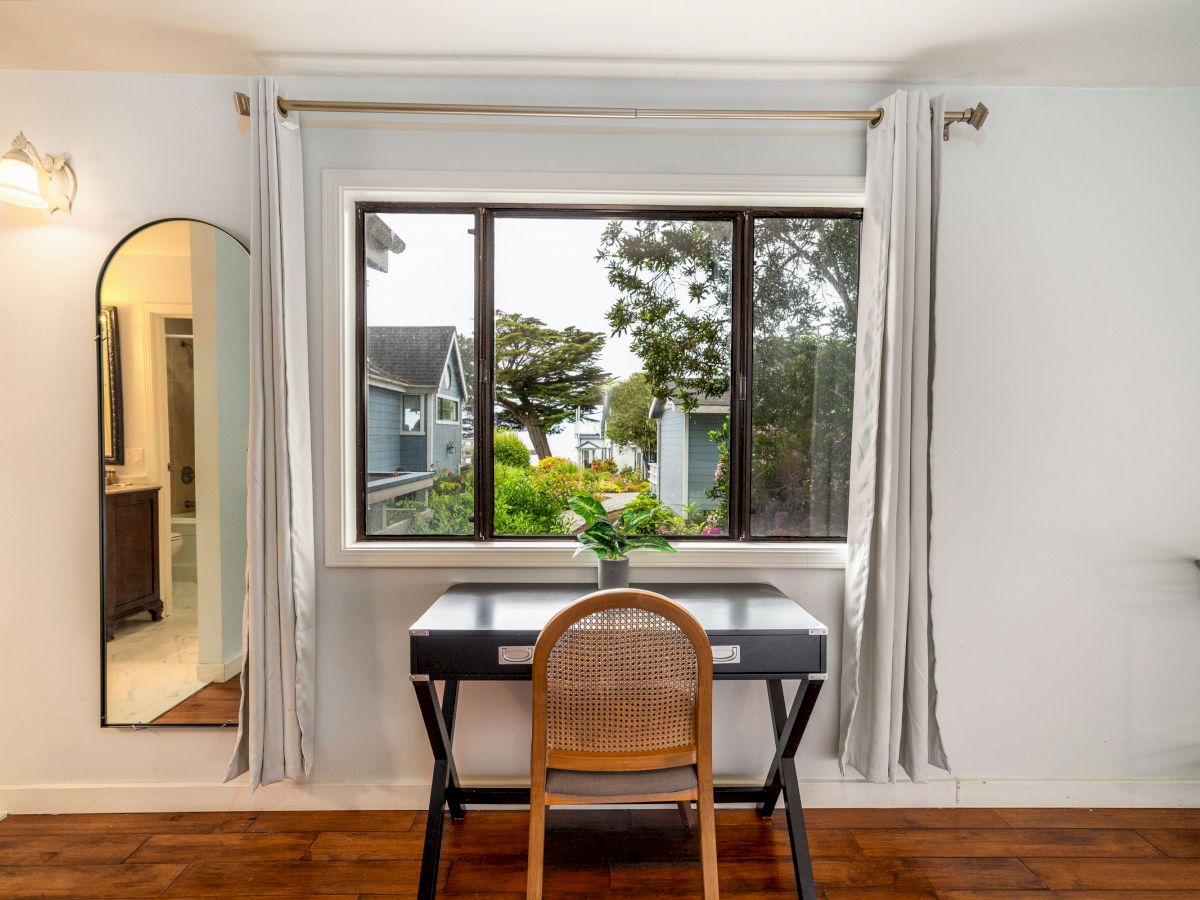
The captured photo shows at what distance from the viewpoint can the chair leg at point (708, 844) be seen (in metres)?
1.52

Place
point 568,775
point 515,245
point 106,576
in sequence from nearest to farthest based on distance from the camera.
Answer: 1. point 568,775
2. point 106,576
3. point 515,245

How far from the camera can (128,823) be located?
2.10 meters

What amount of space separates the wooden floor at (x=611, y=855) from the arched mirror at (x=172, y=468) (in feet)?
1.26

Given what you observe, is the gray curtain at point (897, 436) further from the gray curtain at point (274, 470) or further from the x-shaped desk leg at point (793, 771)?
the gray curtain at point (274, 470)

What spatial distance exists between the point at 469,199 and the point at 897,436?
66.3 inches

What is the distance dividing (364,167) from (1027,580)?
2733mm

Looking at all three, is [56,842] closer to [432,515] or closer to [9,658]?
[9,658]

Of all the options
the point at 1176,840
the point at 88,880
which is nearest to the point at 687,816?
the point at 1176,840

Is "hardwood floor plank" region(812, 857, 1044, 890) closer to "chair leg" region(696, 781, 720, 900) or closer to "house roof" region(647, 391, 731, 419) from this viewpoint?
"chair leg" region(696, 781, 720, 900)

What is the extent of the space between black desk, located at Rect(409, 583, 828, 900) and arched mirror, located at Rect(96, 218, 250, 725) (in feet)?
2.77

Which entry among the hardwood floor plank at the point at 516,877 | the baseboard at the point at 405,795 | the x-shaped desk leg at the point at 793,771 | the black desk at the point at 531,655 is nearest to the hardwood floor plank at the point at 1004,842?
the baseboard at the point at 405,795

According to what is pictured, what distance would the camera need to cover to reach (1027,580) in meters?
2.23

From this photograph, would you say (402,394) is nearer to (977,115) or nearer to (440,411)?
(440,411)

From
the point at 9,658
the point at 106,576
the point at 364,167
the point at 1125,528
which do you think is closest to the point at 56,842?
the point at 9,658
